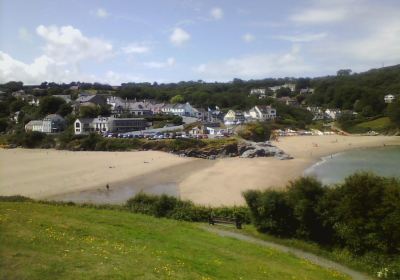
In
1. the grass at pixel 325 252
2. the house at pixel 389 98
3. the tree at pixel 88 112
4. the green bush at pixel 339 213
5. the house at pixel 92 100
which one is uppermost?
the house at pixel 389 98

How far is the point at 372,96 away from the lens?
126 m

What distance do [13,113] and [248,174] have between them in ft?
269

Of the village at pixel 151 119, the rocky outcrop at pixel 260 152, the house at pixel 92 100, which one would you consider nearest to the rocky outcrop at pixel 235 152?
the rocky outcrop at pixel 260 152

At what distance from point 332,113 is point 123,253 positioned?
127m

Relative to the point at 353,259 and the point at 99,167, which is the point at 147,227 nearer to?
the point at 353,259

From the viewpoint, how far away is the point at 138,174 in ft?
151

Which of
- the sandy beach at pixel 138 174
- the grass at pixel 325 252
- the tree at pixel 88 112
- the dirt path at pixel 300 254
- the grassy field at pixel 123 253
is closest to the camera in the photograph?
the grassy field at pixel 123 253

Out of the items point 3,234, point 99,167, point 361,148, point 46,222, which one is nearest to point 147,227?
point 46,222

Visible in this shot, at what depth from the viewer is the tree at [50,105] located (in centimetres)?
9819

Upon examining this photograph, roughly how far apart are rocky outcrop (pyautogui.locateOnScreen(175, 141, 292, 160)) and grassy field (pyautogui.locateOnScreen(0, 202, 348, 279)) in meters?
43.9

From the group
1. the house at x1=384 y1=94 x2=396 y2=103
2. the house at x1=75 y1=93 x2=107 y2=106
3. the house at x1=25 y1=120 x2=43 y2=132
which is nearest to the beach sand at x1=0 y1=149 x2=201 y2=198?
the house at x1=25 y1=120 x2=43 y2=132

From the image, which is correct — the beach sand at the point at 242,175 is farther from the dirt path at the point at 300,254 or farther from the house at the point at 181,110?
the house at the point at 181,110

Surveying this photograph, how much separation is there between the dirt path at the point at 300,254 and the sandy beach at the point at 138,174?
10396mm

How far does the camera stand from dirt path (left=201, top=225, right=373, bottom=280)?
53.1 ft
